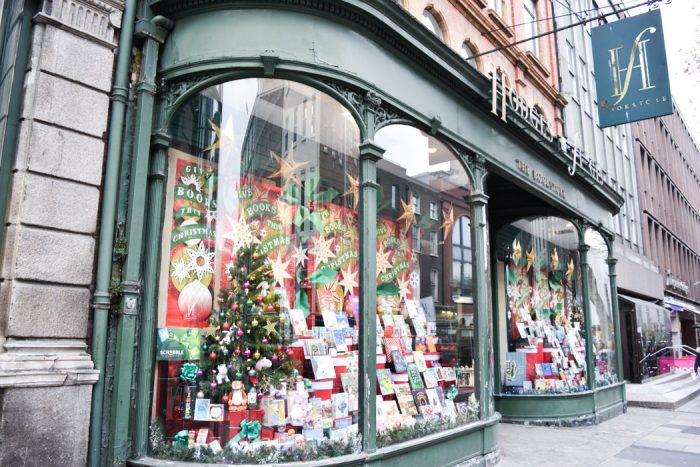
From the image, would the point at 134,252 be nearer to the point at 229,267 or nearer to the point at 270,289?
the point at 229,267

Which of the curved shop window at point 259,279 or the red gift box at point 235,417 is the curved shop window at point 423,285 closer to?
the curved shop window at point 259,279

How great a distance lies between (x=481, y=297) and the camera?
312 inches

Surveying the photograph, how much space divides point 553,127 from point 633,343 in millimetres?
9987

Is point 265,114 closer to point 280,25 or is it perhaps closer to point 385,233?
point 280,25

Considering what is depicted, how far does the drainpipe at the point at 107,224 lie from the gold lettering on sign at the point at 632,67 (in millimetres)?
9385

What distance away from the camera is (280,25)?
5738 millimetres

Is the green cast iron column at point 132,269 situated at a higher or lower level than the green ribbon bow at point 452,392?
higher

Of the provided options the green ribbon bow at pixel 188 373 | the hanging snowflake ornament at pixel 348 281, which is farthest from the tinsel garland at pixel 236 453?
the hanging snowflake ornament at pixel 348 281

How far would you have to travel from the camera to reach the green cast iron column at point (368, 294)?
567cm

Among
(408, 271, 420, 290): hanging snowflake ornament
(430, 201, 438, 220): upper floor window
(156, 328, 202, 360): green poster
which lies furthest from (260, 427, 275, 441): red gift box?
(430, 201, 438, 220): upper floor window

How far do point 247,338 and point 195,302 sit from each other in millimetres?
675

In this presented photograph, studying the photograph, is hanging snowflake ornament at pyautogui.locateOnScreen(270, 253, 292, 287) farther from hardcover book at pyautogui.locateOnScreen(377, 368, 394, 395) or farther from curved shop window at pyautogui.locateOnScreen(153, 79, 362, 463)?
hardcover book at pyautogui.locateOnScreen(377, 368, 394, 395)

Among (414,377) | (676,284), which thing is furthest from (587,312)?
(676,284)

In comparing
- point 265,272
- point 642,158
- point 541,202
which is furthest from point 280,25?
point 642,158
